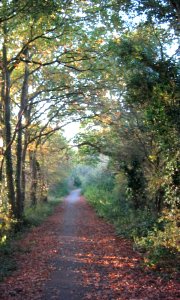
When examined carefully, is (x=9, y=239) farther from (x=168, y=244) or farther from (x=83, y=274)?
(x=168, y=244)

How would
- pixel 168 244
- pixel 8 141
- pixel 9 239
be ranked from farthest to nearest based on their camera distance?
pixel 8 141 → pixel 9 239 → pixel 168 244

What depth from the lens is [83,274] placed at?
9.67 metres

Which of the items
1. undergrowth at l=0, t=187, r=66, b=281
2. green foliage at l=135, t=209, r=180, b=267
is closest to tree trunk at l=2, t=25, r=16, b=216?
undergrowth at l=0, t=187, r=66, b=281

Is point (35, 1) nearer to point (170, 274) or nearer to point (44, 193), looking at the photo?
point (170, 274)

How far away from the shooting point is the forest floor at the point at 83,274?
25.9 ft

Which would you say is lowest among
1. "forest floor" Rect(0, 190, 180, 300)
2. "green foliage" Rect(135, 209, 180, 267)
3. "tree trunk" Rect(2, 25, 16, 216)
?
"forest floor" Rect(0, 190, 180, 300)

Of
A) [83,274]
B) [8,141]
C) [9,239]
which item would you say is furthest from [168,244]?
[8,141]

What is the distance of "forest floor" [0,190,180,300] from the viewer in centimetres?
790

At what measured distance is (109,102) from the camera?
2027 centimetres

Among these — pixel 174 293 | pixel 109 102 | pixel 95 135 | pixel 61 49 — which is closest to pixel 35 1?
pixel 61 49

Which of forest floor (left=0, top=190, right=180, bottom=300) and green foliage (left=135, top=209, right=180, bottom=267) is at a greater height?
green foliage (left=135, top=209, right=180, bottom=267)

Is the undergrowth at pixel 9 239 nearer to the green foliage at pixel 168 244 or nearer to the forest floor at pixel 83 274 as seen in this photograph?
the forest floor at pixel 83 274

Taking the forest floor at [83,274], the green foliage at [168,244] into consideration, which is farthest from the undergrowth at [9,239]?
the green foliage at [168,244]

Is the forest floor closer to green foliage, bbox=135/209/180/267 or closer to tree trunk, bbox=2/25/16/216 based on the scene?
green foliage, bbox=135/209/180/267
